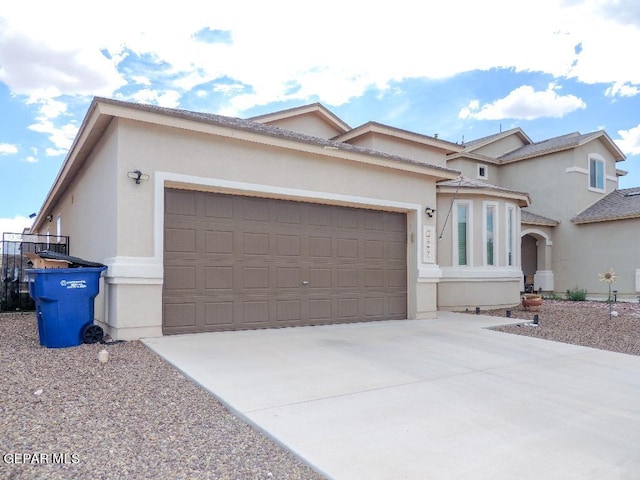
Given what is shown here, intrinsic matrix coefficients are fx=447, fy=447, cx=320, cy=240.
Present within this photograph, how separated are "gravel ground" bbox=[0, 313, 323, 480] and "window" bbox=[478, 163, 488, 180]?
60.1 feet

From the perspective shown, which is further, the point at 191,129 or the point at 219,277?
the point at 219,277

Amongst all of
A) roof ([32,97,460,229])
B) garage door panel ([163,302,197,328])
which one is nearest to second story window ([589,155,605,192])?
roof ([32,97,460,229])

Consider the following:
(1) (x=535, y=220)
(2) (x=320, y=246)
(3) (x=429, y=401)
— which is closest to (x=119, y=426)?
(3) (x=429, y=401)

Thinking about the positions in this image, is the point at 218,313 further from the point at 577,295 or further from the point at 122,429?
the point at 577,295

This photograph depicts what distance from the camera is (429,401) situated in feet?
14.0

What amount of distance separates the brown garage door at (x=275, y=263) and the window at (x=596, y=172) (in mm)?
13885

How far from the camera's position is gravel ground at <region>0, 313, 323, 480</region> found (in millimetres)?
2822

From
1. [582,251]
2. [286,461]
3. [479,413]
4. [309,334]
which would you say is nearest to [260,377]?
[286,461]

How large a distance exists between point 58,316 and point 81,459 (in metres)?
3.86

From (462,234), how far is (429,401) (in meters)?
8.92

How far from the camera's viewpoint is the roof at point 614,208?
1748 centimetres

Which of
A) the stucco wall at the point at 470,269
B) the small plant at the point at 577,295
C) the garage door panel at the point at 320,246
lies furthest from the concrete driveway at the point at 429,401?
the small plant at the point at 577,295

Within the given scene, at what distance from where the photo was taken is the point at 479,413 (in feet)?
13.0

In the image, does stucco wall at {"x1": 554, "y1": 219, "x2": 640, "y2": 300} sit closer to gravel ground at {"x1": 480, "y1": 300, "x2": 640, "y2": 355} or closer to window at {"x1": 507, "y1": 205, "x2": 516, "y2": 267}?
gravel ground at {"x1": 480, "y1": 300, "x2": 640, "y2": 355}
